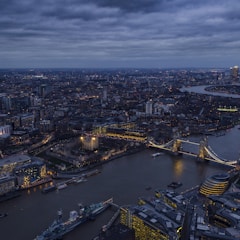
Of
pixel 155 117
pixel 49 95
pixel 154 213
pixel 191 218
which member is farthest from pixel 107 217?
pixel 49 95

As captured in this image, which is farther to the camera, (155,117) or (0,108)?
(0,108)

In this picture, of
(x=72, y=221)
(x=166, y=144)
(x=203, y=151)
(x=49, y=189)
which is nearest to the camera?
(x=72, y=221)

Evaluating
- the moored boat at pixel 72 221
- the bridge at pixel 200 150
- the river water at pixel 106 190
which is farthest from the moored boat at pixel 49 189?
the bridge at pixel 200 150

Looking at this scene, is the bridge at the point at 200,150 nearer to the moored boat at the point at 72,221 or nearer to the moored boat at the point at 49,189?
the moored boat at the point at 72,221

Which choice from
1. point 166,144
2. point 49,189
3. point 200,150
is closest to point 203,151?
point 200,150

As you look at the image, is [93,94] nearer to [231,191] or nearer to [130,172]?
[130,172]

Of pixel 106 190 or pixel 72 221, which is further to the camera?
pixel 106 190

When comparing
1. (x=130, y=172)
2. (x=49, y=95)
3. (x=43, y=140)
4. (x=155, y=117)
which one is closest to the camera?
(x=130, y=172)

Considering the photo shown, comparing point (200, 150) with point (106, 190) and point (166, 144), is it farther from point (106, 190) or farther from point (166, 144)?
point (106, 190)
